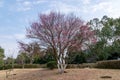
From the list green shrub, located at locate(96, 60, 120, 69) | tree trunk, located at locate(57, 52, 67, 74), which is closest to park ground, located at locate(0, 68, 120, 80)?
tree trunk, located at locate(57, 52, 67, 74)

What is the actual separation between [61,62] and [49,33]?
3.14 metres

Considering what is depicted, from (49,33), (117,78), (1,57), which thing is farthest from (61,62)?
(1,57)

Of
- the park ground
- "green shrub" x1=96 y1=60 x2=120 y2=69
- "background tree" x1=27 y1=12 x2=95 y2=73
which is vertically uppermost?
"background tree" x1=27 y1=12 x2=95 y2=73

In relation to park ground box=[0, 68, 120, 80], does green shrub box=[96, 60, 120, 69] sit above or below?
above

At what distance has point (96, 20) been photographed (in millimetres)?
51000

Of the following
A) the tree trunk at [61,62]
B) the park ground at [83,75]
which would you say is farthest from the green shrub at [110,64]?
the tree trunk at [61,62]

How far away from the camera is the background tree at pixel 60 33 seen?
80.1ft

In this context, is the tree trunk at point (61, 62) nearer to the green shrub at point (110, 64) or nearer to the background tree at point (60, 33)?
the background tree at point (60, 33)

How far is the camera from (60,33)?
962 inches

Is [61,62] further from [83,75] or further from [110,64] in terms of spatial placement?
[110,64]

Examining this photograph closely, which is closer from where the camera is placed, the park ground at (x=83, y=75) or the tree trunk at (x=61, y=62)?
the park ground at (x=83, y=75)

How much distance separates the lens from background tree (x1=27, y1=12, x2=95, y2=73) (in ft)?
80.1

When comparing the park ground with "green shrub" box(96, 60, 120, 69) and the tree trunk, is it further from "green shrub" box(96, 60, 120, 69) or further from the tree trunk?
"green shrub" box(96, 60, 120, 69)

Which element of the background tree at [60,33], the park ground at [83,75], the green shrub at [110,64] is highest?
the background tree at [60,33]
